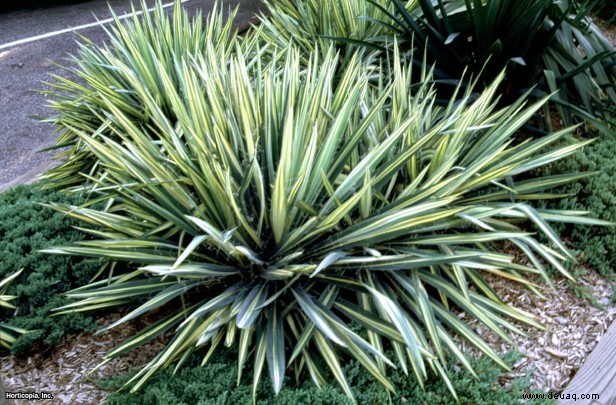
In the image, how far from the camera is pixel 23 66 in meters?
7.40

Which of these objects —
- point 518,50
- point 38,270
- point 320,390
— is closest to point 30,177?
point 38,270

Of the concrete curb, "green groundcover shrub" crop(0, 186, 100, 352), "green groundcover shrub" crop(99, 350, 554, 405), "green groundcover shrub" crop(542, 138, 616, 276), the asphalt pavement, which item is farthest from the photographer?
the asphalt pavement

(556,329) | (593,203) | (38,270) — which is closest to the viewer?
(556,329)

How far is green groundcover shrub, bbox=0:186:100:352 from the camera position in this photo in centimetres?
269

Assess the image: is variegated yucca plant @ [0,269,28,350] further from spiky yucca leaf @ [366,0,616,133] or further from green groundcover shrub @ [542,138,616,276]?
green groundcover shrub @ [542,138,616,276]

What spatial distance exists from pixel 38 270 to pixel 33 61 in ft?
18.3

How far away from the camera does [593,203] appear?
3135mm

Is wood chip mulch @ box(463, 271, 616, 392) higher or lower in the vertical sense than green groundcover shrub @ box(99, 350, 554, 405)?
lower

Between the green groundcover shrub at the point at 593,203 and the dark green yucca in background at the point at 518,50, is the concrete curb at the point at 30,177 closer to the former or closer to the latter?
the dark green yucca in background at the point at 518,50

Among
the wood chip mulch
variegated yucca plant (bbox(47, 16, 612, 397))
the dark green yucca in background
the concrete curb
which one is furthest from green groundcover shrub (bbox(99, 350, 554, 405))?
the concrete curb

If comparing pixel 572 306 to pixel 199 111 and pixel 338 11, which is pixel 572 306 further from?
pixel 338 11

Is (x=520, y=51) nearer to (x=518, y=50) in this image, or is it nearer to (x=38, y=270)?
(x=518, y=50)

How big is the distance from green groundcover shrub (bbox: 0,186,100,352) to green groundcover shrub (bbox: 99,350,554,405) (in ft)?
1.50

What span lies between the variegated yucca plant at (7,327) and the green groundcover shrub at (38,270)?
1.1 inches
